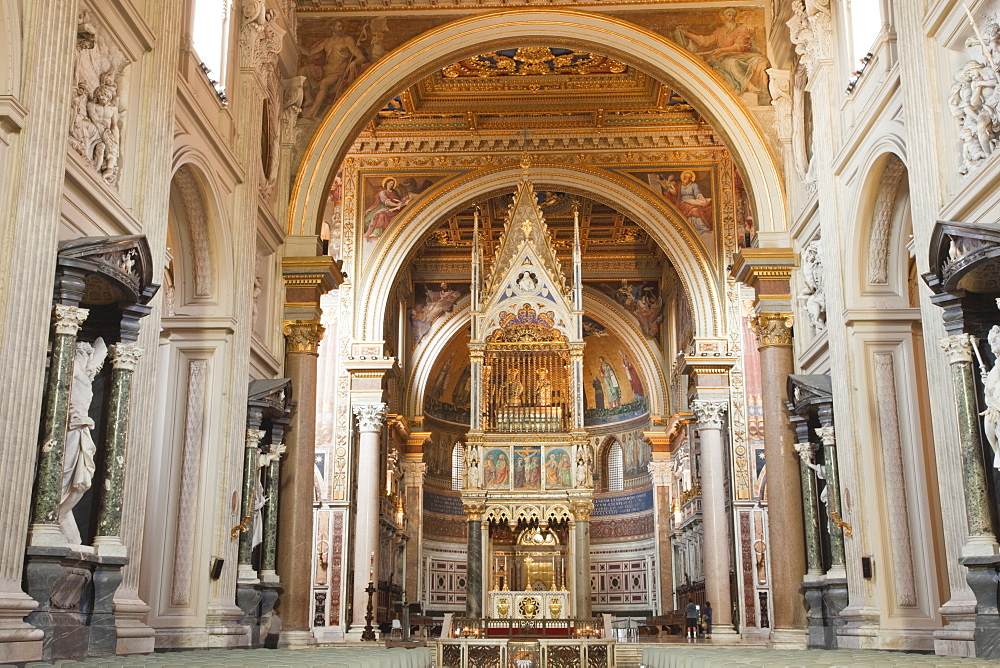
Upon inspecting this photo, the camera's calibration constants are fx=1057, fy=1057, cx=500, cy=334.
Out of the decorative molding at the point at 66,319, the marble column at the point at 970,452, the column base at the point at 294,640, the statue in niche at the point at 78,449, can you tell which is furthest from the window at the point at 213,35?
the marble column at the point at 970,452

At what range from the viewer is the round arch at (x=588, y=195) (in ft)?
84.3

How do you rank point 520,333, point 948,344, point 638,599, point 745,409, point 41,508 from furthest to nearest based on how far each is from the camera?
1. point 638,599
2. point 520,333
3. point 745,409
4. point 948,344
5. point 41,508

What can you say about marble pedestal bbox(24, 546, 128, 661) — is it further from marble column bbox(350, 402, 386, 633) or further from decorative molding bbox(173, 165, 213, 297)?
marble column bbox(350, 402, 386, 633)

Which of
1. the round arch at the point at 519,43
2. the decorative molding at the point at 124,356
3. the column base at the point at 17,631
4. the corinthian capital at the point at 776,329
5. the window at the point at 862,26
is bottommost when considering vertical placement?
the column base at the point at 17,631

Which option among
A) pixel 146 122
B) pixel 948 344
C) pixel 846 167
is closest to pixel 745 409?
pixel 846 167

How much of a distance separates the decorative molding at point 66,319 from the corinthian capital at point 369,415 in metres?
16.8

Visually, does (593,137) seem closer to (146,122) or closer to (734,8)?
(734,8)

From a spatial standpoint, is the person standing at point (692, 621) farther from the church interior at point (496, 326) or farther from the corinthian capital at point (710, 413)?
the corinthian capital at point (710, 413)

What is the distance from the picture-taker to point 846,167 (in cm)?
1430

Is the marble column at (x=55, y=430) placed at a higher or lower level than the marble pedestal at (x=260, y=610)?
higher

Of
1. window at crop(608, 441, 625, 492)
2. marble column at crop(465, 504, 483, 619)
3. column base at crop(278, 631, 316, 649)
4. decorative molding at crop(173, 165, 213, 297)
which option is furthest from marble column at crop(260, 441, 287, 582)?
window at crop(608, 441, 625, 492)

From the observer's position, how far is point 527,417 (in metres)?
27.2

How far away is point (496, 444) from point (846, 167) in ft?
43.2

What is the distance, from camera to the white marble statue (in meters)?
9.25
